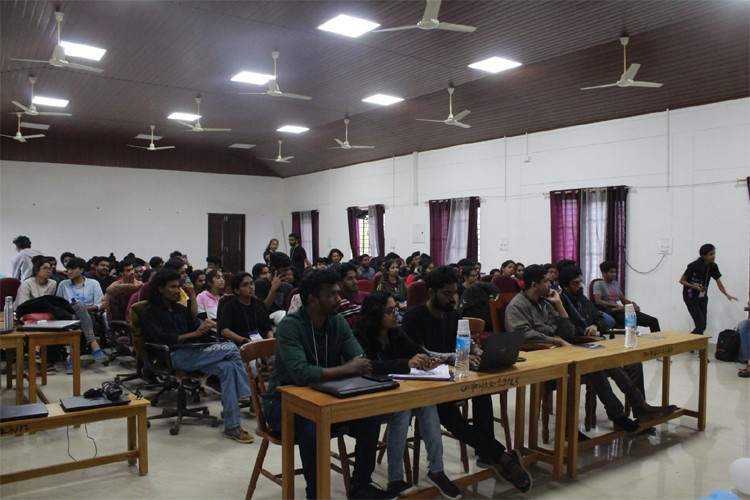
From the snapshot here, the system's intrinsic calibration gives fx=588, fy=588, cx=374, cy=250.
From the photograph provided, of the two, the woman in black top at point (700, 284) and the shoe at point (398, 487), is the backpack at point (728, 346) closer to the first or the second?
the woman in black top at point (700, 284)

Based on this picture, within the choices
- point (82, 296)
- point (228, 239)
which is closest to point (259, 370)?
point (82, 296)

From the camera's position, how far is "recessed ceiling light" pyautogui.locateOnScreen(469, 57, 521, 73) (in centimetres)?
759

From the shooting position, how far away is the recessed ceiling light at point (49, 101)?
9788 mm

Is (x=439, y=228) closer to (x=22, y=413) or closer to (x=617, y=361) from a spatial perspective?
(x=617, y=361)

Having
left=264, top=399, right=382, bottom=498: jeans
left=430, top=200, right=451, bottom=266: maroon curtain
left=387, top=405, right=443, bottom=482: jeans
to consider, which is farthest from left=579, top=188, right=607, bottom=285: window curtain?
left=264, top=399, right=382, bottom=498: jeans

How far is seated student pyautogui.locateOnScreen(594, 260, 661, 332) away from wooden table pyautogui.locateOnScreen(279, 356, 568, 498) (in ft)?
13.0

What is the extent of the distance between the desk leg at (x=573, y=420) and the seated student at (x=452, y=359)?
37cm

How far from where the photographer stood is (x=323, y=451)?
2.33 m

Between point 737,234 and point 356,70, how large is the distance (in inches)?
213

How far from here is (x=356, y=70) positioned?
8133 millimetres

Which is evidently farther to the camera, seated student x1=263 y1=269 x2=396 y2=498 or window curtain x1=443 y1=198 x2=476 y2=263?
window curtain x1=443 y1=198 x2=476 y2=263

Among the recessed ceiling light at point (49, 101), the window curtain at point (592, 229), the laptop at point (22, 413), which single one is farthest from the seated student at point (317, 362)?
the recessed ceiling light at point (49, 101)

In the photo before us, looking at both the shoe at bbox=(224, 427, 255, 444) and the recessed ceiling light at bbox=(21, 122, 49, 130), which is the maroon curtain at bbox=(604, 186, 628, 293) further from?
the recessed ceiling light at bbox=(21, 122, 49, 130)

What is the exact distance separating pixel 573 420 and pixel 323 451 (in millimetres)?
1675
